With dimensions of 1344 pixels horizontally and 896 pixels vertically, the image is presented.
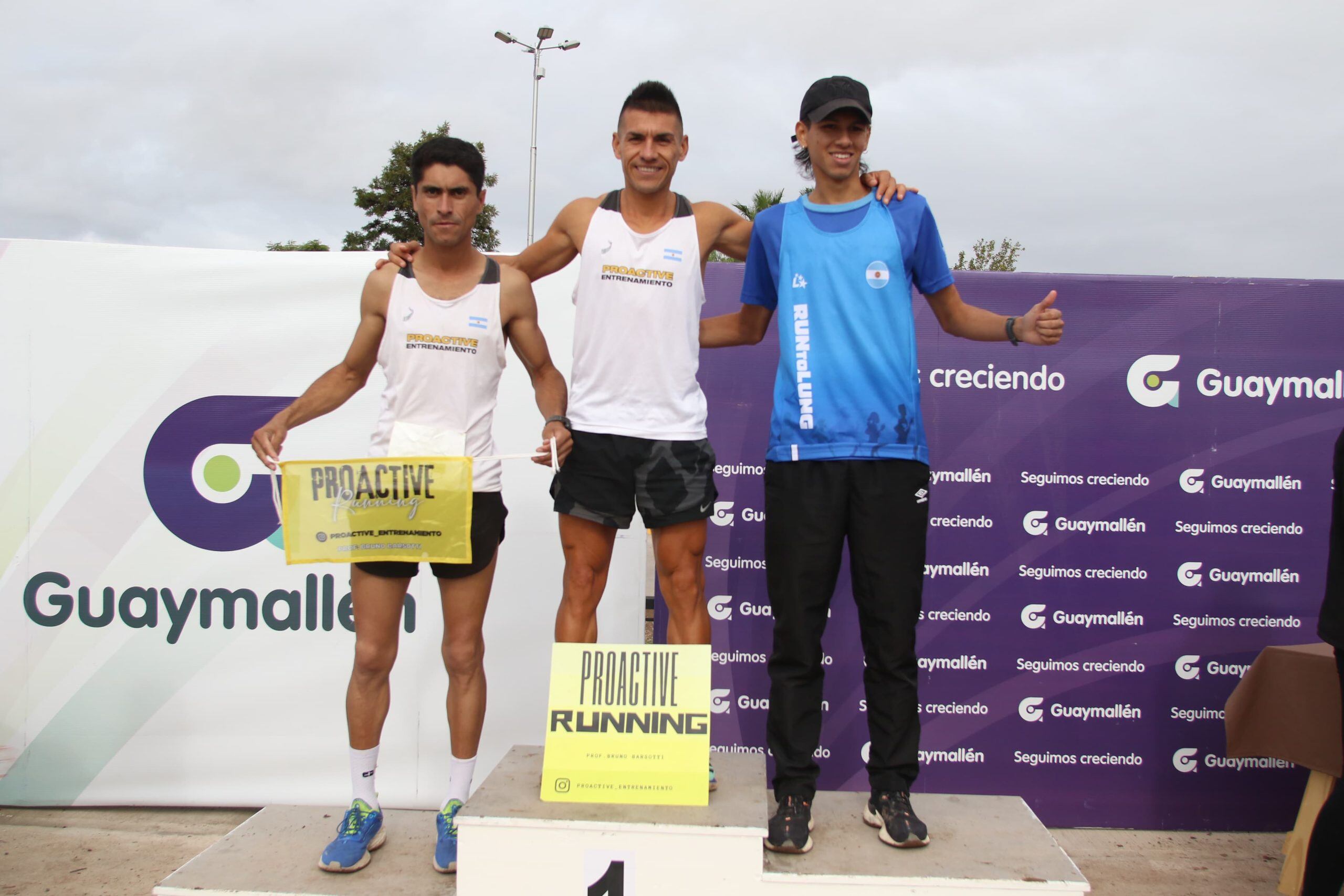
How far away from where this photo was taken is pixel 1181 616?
342 centimetres

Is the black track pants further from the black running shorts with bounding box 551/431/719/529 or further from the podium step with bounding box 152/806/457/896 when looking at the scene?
the podium step with bounding box 152/806/457/896

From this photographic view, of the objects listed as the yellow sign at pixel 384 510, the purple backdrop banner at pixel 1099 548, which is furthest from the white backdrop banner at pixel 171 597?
the yellow sign at pixel 384 510

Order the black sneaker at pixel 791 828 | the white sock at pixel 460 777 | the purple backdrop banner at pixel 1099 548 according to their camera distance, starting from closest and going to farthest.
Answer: the black sneaker at pixel 791 828 < the white sock at pixel 460 777 < the purple backdrop banner at pixel 1099 548

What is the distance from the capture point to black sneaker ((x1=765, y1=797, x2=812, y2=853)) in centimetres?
218

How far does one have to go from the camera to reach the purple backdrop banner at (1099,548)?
341 centimetres

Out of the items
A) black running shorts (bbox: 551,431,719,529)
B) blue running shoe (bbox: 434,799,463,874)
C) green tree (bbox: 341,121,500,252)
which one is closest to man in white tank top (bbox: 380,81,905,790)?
black running shorts (bbox: 551,431,719,529)

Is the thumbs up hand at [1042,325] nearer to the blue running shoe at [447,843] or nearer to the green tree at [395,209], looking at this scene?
the blue running shoe at [447,843]

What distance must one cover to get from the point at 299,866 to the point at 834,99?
7.91 ft

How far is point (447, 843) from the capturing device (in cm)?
239

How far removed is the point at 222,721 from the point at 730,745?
6.39ft

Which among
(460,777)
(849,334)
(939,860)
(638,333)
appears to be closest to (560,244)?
(638,333)

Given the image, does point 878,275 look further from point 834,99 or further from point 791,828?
point 791,828

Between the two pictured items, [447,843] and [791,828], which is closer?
[791,828]

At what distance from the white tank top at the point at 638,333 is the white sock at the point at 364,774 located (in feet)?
3.56
